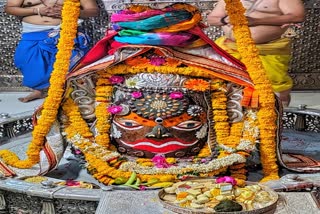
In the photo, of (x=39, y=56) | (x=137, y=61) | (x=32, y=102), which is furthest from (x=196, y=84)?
(x=32, y=102)

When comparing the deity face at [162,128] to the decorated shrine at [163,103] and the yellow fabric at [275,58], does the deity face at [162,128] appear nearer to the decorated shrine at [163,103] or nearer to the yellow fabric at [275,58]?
the decorated shrine at [163,103]

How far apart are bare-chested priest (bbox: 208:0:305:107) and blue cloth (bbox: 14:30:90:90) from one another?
5.57ft

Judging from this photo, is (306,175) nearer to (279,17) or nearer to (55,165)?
(55,165)

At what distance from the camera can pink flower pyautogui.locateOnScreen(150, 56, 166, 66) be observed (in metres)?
3.89

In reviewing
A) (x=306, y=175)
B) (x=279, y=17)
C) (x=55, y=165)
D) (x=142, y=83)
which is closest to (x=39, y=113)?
(x=55, y=165)

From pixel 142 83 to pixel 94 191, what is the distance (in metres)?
0.71

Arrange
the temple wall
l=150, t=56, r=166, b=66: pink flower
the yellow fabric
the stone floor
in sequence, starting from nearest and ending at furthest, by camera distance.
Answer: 1. the stone floor
2. l=150, t=56, r=166, b=66: pink flower
3. the yellow fabric
4. the temple wall

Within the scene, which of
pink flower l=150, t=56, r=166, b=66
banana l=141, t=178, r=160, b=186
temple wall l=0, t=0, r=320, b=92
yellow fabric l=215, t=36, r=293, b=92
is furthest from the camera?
temple wall l=0, t=0, r=320, b=92

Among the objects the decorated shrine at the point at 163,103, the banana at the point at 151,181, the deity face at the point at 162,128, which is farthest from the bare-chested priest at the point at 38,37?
the banana at the point at 151,181

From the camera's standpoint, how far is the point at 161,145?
3.93 metres

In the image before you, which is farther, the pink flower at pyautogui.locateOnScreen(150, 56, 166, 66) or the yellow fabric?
the yellow fabric

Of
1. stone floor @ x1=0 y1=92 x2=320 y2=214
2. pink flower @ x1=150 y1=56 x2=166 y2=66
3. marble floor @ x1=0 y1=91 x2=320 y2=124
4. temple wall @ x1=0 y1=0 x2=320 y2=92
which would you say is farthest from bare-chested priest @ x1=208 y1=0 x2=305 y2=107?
pink flower @ x1=150 y1=56 x2=166 y2=66

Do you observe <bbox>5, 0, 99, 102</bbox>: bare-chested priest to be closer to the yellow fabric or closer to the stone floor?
the stone floor

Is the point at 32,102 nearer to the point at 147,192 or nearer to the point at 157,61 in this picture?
the point at 157,61
